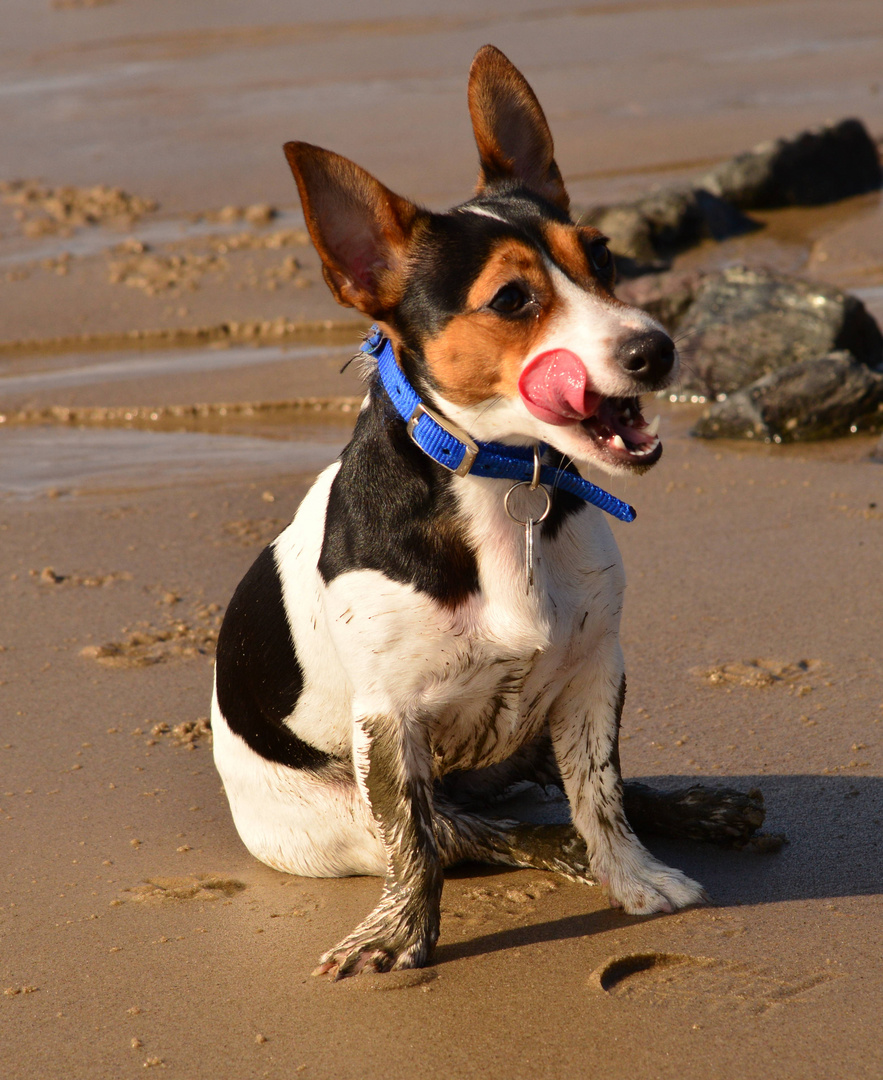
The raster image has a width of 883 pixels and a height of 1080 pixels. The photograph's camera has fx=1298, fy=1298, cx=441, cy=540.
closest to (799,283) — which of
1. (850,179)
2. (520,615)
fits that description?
(850,179)

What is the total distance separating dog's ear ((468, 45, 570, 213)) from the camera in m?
3.26

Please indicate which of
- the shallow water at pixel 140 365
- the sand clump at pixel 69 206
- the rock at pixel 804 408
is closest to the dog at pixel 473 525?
the rock at pixel 804 408

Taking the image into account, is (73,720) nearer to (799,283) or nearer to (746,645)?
(746,645)

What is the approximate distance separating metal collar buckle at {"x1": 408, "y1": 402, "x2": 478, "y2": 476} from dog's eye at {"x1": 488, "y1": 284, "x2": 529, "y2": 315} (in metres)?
0.28

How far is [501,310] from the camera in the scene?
9.39 ft

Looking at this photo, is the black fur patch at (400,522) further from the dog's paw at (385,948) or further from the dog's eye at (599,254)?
the dog's paw at (385,948)

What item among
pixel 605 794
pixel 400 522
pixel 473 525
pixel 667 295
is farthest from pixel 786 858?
pixel 667 295

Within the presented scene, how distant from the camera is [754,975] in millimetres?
2904

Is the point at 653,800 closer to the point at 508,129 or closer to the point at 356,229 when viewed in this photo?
the point at 356,229

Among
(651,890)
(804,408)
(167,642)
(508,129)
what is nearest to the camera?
(651,890)

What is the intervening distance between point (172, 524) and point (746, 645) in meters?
2.70

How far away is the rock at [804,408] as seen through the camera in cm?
657

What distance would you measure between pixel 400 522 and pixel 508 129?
44.1 inches

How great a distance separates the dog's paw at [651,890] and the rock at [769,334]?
462cm
